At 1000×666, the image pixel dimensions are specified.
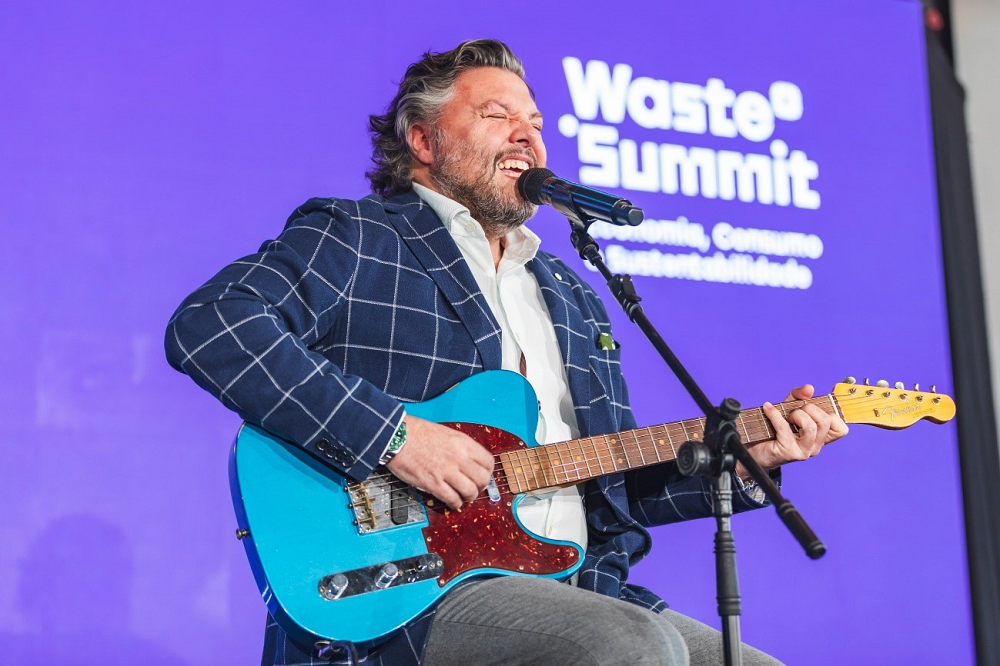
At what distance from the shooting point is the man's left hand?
92.7 inches

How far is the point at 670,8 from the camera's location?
12.8 ft

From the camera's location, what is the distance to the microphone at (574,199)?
6.51 ft

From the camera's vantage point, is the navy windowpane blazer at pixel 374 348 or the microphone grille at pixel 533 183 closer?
the navy windowpane blazer at pixel 374 348

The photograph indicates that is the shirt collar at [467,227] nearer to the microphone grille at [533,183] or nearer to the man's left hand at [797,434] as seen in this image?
the microphone grille at [533,183]

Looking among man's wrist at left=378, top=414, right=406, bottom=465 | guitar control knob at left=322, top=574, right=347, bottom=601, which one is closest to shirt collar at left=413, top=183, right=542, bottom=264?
man's wrist at left=378, top=414, right=406, bottom=465

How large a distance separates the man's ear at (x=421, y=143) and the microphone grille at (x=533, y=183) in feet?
1.29

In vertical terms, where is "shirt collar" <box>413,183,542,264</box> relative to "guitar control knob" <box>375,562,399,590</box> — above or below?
above

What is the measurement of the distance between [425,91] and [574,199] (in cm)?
78

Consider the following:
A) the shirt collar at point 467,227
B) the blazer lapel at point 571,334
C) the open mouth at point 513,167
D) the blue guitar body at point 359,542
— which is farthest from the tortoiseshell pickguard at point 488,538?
the open mouth at point 513,167

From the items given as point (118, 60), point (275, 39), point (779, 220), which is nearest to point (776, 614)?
point (779, 220)

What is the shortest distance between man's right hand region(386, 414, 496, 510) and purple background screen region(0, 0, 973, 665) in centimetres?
108

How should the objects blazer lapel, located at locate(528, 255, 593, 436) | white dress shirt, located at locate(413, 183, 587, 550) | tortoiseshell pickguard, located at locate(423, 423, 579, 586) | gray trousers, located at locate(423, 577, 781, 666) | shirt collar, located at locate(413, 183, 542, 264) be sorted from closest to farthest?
1. gray trousers, located at locate(423, 577, 781, 666)
2. tortoiseshell pickguard, located at locate(423, 423, 579, 586)
3. white dress shirt, located at locate(413, 183, 587, 550)
4. blazer lapel, located at locate(528, 255, 593, 436)
5. shirt collar, located at locate(413, 183, 542, 264)

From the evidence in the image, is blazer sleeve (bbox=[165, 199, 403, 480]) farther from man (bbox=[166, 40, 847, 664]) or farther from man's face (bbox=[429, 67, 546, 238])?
man's face (bbox=[429, 67, 546, 238])

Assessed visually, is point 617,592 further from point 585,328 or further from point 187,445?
point 187,445
